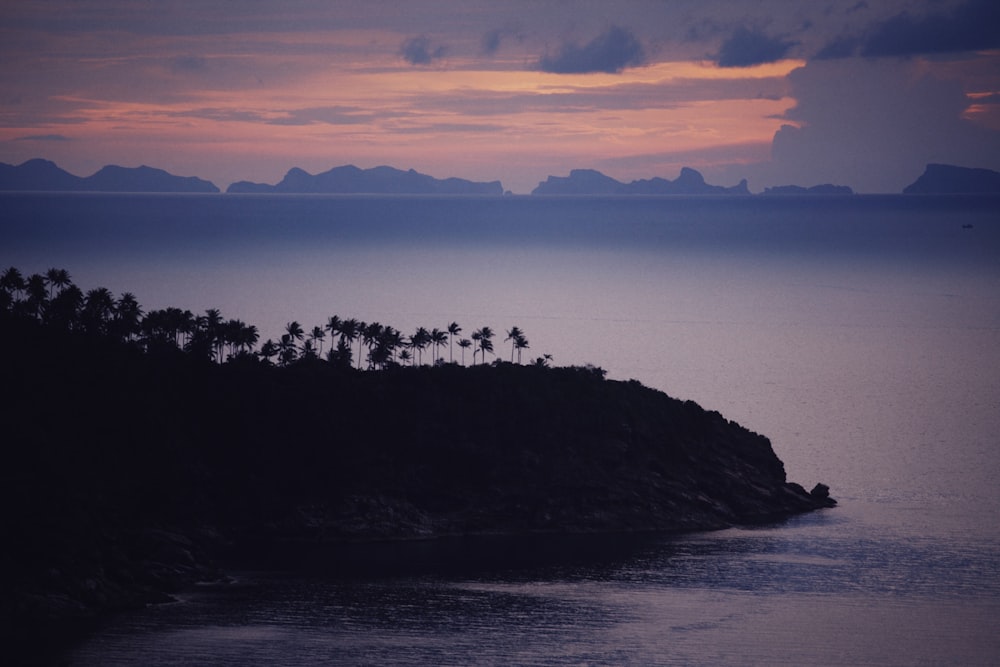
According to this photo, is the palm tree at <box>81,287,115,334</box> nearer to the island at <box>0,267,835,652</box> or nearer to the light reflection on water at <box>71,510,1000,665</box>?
the island at <box>0,267,835,652</box>

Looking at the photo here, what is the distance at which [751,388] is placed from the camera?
17325 cm

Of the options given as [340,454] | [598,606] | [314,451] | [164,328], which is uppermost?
[164,328]

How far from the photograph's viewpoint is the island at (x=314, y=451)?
325 ft

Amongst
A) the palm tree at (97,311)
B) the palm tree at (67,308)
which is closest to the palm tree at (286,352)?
the palm tree at (97,311)

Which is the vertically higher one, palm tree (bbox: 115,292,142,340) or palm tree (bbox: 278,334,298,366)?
palm tree (bbox: 115,292,142,340)

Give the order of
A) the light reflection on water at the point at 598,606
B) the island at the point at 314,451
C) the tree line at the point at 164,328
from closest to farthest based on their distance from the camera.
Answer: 1. the light reflection on water at the point at 598,606
2. the island at the point at 314,451
3. the tree line at the point at 164,328

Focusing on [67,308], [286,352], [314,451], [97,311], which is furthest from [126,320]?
[314,451]

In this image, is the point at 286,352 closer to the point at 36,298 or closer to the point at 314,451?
the point at 314,451

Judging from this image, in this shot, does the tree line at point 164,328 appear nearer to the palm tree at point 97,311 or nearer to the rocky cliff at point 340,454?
the palm tree at point 97,311

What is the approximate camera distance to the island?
325 ft

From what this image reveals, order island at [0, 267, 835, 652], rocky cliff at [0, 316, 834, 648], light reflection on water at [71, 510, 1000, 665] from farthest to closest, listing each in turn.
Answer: rocky cliff at [0, 316, 834, 648], island at [0, 267, 835, 652], light reflection on water at [71, 510, 1000, 665]

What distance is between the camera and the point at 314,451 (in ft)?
366

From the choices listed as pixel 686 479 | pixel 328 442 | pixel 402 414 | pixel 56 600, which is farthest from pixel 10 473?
pixel 686 479

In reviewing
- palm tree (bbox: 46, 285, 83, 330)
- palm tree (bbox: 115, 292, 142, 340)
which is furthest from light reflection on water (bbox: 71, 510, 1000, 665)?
palm tree (bbox: 46, 285, 83, 330)
